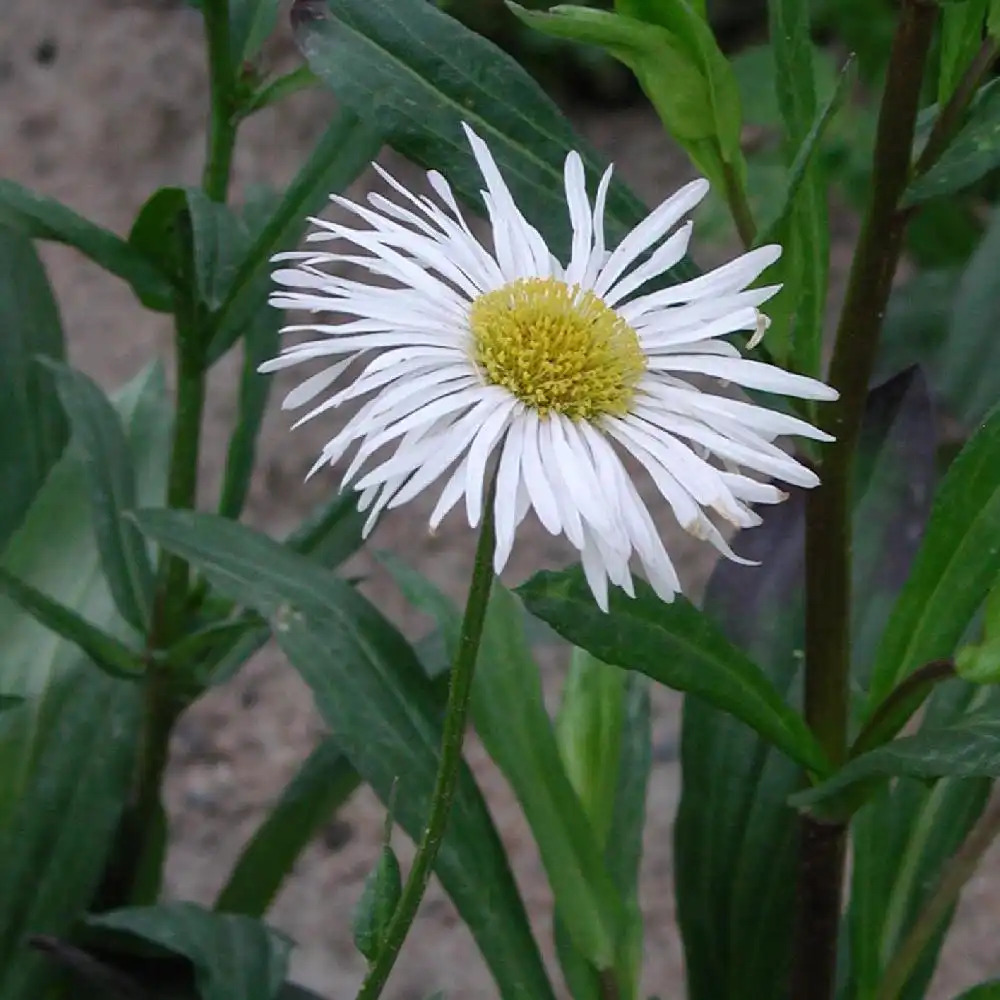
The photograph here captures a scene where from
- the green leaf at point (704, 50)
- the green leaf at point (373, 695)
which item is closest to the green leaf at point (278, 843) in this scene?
the green leaf at point (373, 695)

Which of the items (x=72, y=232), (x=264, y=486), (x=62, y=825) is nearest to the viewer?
(x=72, y=232)

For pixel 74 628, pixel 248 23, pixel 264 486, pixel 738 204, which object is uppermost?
pixel 264 486

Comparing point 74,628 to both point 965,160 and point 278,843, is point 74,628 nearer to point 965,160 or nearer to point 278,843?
point 278,843

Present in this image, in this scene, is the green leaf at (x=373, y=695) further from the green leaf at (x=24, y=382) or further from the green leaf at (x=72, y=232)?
the green leaf at (x=24, y=382)

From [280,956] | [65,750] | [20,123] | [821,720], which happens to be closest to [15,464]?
[65,750]

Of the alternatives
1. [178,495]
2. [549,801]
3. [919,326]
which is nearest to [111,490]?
[178,495]

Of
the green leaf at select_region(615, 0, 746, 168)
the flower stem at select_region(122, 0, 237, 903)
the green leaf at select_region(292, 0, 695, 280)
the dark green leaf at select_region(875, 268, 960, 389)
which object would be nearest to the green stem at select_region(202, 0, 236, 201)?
the flower stem at select_region(122, 0, 237, 903)
